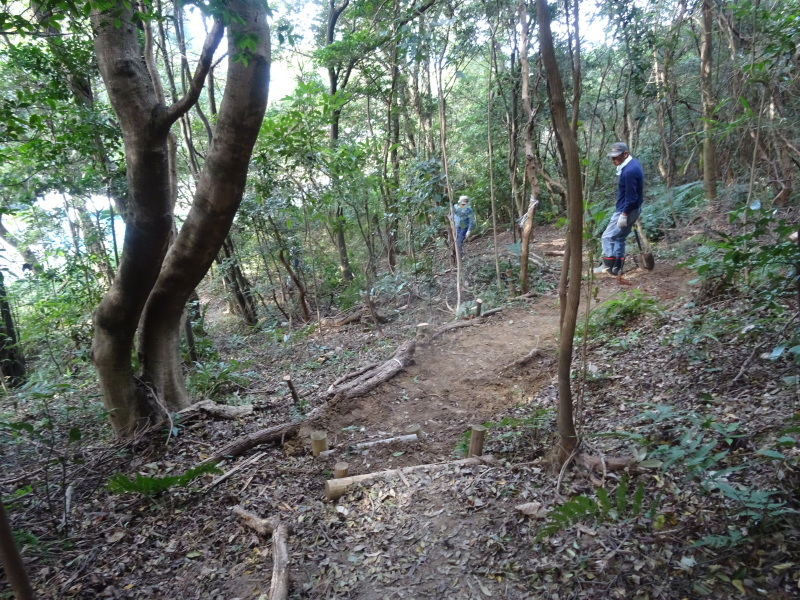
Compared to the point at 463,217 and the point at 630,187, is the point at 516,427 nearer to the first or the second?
the point at 630,187

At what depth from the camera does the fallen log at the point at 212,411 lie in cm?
502

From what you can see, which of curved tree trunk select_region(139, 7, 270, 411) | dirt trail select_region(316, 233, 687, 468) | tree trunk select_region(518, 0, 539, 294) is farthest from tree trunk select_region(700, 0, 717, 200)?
curved tree trunk select_region(139, 7, 270, 411)

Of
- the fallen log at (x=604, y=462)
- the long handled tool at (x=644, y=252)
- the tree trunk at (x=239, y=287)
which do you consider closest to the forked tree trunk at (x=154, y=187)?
the fallen log at (x=604, y=462)

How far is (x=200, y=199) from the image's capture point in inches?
161

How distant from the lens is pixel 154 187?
386 cm

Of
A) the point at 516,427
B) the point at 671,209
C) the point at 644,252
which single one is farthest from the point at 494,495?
the point at 671,209

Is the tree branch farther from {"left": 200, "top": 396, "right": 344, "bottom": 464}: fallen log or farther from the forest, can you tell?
{"left": 200, "top": 396, "right": 344, "bottom": 464}: fallen log

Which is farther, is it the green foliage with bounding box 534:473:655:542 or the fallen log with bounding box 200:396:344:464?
the fallen log with bounding box 200:396:344:464

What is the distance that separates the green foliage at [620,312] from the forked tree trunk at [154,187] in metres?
4.45

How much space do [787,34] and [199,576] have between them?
6.39 metres

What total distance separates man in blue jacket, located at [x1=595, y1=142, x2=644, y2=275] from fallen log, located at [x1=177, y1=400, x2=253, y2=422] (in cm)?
586

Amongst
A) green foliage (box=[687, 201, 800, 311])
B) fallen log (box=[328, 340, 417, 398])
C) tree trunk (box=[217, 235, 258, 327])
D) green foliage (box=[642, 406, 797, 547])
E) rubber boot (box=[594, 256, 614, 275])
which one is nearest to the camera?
green foliage (box=[642, 406, 797, 547])

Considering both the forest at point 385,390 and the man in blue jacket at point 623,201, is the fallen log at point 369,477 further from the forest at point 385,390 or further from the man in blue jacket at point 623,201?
the man in blue jacket at point 623,201

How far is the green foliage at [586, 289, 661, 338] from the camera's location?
18.4 feet
